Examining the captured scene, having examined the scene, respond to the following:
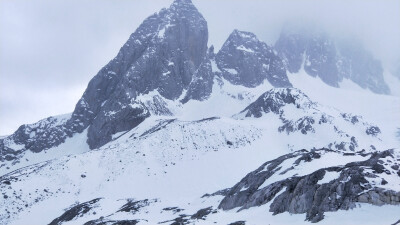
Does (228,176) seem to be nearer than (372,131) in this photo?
Yes

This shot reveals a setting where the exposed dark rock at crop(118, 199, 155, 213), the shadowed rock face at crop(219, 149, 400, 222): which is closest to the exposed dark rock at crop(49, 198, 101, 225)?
the exposed dark rock at crop(118, 199, 155, 213)

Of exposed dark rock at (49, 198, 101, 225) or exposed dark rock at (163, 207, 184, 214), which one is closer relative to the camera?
exposed dark rock at (163, 207, 184, 214)

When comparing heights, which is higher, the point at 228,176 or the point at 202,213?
the point at 228,176

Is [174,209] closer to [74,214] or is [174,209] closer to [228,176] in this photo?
[74,214]

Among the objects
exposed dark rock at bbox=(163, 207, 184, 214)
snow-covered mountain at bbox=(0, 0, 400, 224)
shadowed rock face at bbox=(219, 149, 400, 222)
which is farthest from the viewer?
exposed dark rock at bbox=(163, 207, 184, 214)

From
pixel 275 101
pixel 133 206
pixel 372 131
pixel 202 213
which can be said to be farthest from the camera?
pixel 275 101

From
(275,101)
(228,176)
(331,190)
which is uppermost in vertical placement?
(275,101)

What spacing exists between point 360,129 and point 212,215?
128 m

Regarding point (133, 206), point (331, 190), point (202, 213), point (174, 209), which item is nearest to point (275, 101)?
point (133, 206)

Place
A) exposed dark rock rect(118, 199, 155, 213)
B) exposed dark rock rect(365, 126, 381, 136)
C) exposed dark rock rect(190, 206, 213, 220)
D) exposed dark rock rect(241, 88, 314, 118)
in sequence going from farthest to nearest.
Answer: exposed dark rock rect(241, 88, 314, 118), exposed dark rock rect(365, 126, 381, 136), exposed dark rock rect(118, 199, 155, 213), exposed dark rock rect(190, 206, 213, 220)

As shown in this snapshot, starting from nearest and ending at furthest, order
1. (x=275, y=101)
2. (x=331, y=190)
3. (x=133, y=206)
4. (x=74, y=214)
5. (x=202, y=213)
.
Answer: (x=331, y=190), (x=202, y=213), (x=74, y=214), (x=133, y=206), (x=275, y=101)

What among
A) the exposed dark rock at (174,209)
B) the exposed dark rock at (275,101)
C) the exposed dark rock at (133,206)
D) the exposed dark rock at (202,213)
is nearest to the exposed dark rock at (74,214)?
the exposed dark rock at (133,206)

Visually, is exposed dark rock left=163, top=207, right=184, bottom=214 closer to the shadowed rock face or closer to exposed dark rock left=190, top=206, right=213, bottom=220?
exposed dark rock left=190, top=206, right=213, bottom=220

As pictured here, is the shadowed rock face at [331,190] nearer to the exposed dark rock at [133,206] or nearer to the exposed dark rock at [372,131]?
the exposed dark rock at [133,206]
